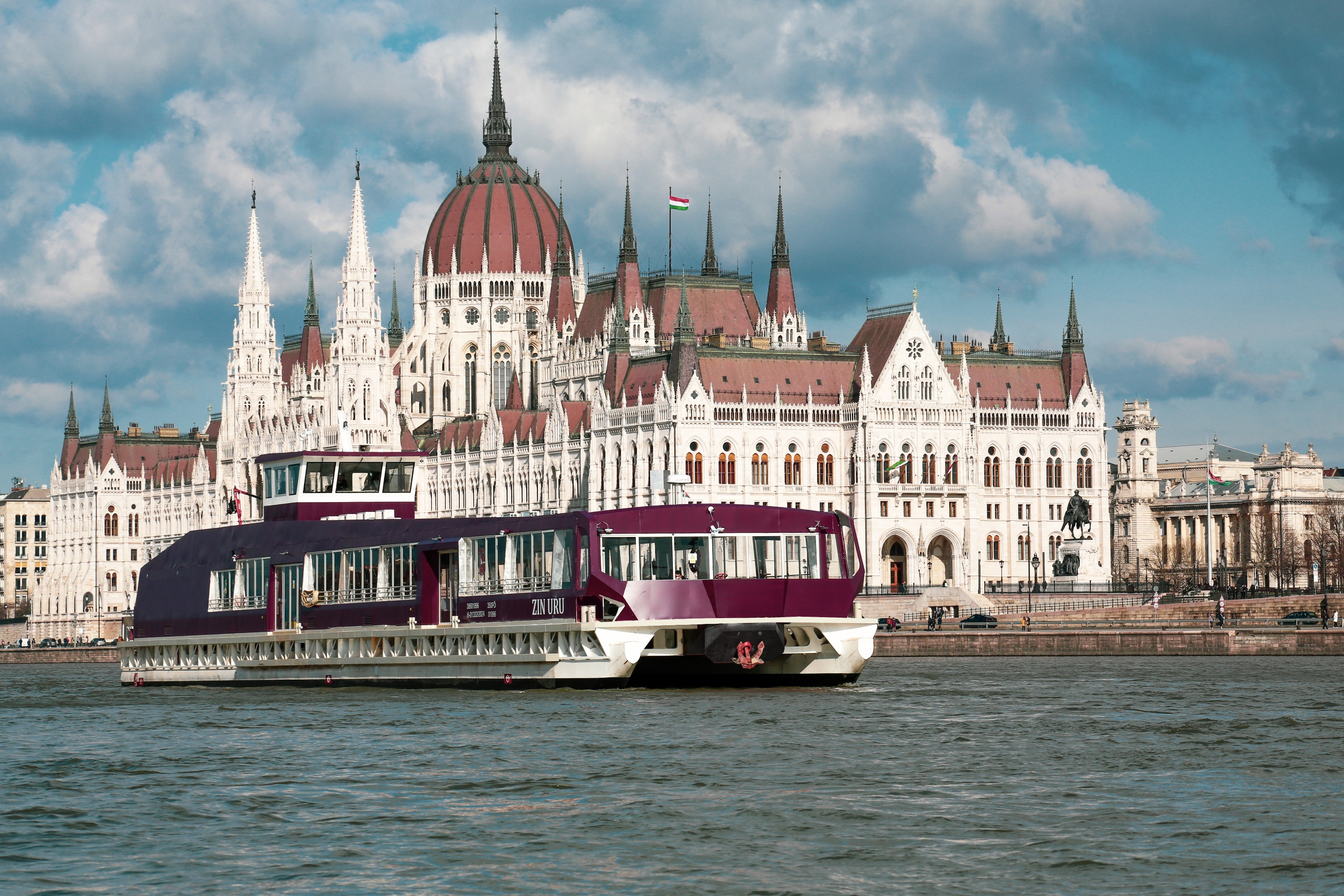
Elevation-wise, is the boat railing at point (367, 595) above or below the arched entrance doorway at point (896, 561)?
below

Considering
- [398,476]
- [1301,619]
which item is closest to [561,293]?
[1301,619]

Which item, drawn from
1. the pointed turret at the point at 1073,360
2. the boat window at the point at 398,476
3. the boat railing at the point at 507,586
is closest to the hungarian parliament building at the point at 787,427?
the pointed turret at the point at 1073,360

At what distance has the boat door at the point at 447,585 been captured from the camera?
238 feet

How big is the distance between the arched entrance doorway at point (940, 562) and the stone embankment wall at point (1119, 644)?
48.6 m

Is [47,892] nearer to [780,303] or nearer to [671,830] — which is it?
[671,830]

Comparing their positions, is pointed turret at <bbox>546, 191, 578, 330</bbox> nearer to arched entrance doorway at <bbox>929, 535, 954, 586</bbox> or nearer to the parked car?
arched entrance doorway at <bbox>929, 535, 954, 586</bbox>

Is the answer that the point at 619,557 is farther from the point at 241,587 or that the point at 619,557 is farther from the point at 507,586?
the point at 241,587

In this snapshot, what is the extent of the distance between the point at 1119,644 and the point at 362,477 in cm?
3811

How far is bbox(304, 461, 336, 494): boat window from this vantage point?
264 ft

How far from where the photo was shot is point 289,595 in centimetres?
7856

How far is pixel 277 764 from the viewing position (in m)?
51.5

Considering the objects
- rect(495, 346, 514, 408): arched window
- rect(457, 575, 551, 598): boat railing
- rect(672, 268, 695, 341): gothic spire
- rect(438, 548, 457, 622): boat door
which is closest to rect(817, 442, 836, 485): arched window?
rect(672, 268, 695, 341): gothic spire

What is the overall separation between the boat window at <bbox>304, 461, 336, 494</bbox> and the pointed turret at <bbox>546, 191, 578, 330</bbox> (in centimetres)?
9854

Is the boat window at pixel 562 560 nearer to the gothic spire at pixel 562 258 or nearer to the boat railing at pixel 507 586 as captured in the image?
the boat railing at pixel 507 586
